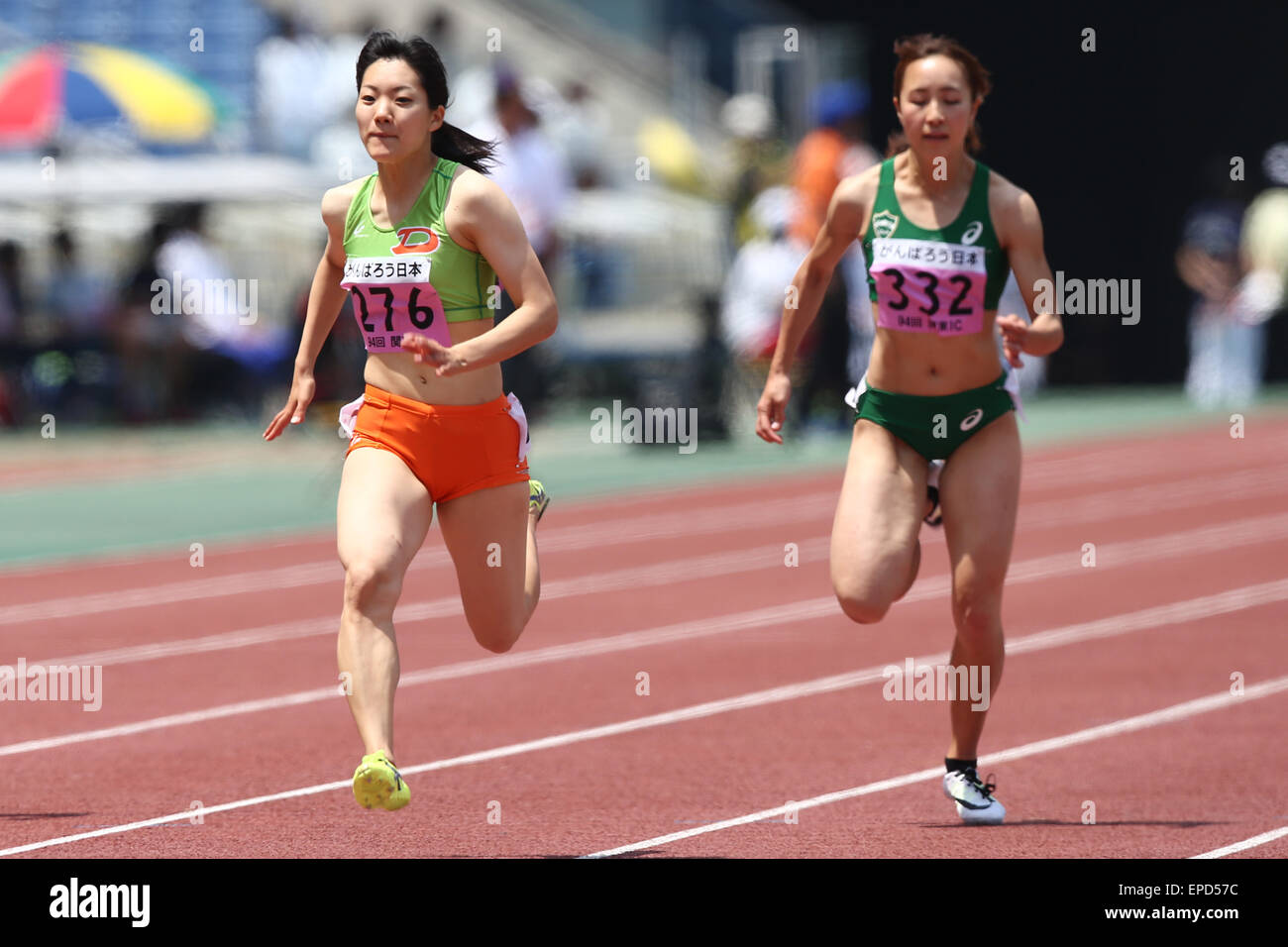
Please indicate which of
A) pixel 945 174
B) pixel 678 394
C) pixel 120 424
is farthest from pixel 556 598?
pixel 120 424


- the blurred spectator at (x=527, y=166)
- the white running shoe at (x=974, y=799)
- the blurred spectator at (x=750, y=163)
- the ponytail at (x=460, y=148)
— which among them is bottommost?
the white running shoe at (x=974, y=799)

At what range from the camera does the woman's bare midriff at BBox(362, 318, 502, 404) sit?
682 cm

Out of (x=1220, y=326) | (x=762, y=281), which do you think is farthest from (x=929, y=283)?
(x=1220, y=326)

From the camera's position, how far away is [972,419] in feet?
24.3

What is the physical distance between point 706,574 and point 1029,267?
7.67 metres

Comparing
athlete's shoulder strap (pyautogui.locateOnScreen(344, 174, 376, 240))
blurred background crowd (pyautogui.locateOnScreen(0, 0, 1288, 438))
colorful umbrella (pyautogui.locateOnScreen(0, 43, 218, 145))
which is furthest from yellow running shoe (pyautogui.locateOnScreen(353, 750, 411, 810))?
colorful umbrella (pyautogui.locateOnScreen(0, 43, 218, 145))

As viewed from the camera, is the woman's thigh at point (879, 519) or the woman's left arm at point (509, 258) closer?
the woman's left arm at point (509, 258)

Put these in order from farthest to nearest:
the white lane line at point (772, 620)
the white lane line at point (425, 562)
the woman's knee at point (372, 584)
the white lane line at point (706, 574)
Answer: the white lane line at point (425, 562), the white lane line at point (706, 574), the white lane line at point (772, 620), the woman's knee at point (372, 584)

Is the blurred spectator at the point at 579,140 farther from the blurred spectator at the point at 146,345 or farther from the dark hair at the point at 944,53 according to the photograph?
the dark hair at the point at 944,53

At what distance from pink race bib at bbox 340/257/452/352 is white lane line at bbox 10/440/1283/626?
643 cm

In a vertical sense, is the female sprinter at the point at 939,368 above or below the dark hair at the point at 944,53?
below

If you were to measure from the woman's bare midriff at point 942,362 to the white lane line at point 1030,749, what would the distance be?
4.62ft

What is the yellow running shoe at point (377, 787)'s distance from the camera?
6.16m

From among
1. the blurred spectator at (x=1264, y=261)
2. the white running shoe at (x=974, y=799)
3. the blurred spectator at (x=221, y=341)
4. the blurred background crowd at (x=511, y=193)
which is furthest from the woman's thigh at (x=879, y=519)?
the blurred spectator at (x=1264, y=261)
